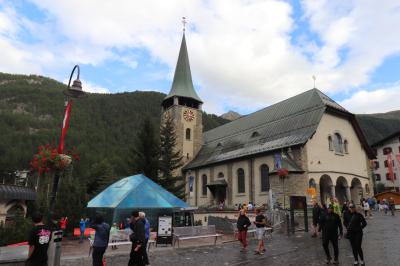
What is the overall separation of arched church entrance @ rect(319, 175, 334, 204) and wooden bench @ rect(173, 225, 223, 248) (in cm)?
1870

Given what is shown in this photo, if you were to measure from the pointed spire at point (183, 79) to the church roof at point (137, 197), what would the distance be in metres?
31.6

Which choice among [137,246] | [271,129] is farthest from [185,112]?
[137,246]

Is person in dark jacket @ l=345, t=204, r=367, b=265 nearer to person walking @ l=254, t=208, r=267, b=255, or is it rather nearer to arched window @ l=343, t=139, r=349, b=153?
person walking @ l=254, t=208, r=267, b=255

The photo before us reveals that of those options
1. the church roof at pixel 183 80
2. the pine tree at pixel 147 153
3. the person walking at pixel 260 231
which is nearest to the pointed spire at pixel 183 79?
the church roof at pixel 183 80

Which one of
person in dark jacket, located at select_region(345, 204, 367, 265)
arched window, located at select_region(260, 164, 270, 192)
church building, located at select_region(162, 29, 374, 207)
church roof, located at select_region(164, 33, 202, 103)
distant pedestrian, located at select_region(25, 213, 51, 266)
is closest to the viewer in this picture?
distant pedestrian, located at select_region(25, 213, 51, 266)

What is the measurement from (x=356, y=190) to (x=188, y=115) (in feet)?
84.5

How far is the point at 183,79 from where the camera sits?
53.5 metres

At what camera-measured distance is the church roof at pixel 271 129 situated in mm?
32781

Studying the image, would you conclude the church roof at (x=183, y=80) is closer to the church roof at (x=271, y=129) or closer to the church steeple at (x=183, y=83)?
the church steeple at (x=183, y=83)

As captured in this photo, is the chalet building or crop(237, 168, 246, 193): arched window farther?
the chalet building

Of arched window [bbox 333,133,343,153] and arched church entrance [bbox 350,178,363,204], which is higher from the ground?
arched window [bbox 333,133,343,153]

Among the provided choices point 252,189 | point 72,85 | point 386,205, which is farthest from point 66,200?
point 386,205

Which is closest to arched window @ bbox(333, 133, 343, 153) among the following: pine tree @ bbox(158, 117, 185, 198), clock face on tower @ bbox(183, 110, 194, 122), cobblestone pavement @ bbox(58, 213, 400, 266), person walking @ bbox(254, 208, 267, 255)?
pine tree @ bbox(158, 117, 185, 198)

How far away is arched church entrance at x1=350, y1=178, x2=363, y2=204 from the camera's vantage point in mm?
34125
